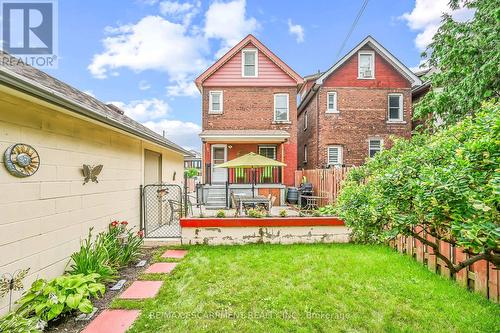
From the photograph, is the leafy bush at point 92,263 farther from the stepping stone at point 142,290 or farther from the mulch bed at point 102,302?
the stepping stone at point 142,290

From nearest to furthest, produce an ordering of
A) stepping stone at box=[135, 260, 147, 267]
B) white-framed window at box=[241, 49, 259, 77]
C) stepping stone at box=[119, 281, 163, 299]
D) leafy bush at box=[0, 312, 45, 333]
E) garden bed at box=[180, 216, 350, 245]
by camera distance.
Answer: leafy bush at box=[0, 312, 45, 333]
stepping stone at box=[119, 281, 163, 299]
stepping stone at box=[135, 260, 147, 267]
garden bed at box=[180, 216, 350, 245]
white-framed window at box=[241, 49, 259, 77]

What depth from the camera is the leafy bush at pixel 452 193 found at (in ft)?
4.90

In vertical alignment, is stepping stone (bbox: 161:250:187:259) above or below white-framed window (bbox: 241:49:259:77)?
below

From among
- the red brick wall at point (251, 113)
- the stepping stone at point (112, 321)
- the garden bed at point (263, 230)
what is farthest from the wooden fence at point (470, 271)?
the red brick wall at point (251, 113)

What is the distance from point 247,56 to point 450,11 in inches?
384

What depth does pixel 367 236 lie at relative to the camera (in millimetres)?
2922

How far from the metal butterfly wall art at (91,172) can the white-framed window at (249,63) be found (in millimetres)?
11959

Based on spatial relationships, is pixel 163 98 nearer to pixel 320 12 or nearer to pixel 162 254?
pixel 320 12

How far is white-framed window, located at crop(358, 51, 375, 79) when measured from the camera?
15711mm

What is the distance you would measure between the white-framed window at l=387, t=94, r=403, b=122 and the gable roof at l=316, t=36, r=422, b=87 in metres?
1.26

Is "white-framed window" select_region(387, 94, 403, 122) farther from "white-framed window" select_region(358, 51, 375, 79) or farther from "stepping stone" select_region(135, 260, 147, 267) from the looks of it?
"stepping stone" select_region(135, 260, 147, 267)

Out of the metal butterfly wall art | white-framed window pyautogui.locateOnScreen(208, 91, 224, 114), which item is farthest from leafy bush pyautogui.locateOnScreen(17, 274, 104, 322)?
white-framed window pyautogui.locateOnScreen(208, 91, 224, 114)

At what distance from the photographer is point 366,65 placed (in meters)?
15.8

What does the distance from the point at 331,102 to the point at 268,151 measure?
5067mm
